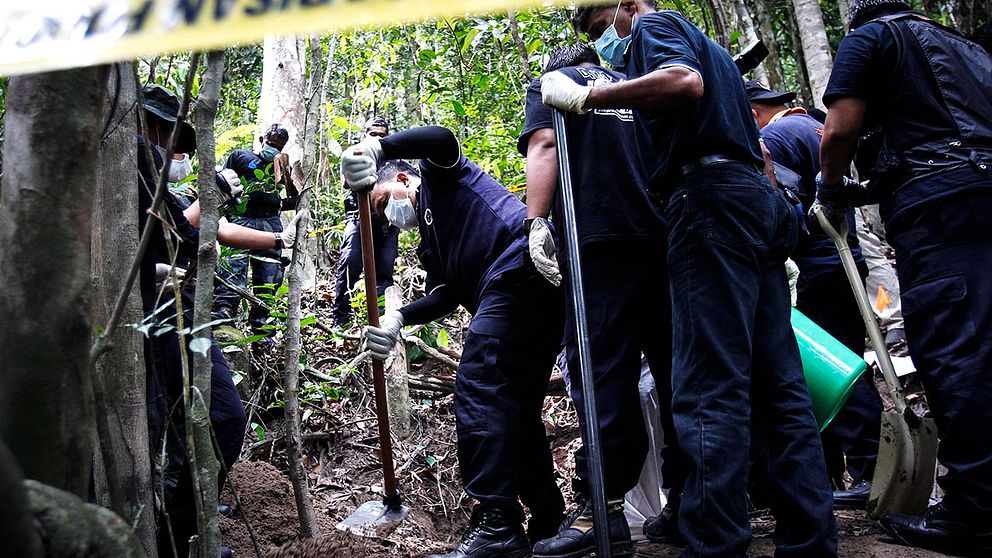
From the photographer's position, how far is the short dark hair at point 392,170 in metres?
4.52

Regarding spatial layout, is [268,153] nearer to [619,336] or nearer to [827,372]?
[619,336]

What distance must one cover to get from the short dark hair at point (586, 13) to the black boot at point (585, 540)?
1.89 meters

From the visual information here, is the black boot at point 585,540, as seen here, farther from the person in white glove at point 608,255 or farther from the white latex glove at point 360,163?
the white latex glove at point 360,163

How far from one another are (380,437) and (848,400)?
2.26m

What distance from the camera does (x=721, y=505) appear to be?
2.65 metres

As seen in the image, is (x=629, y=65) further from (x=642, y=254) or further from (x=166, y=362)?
(x=166, y=362)

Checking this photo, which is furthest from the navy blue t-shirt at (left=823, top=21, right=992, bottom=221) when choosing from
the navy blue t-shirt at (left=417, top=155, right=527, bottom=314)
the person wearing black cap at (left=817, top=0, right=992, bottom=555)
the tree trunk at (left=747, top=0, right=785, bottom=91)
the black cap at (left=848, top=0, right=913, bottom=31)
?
the tree trunk at (left=747, top=0, right=785, bottom=91)

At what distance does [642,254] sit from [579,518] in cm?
106

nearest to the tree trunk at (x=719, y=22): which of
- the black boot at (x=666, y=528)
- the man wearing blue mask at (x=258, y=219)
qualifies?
the man wearing blue mask at (x=258, y=219)

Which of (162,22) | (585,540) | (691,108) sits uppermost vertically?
(691,108)

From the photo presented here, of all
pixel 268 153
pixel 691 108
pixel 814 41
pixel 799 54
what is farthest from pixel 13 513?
pixel 799 54

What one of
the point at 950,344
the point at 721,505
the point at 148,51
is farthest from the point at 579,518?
the point at 148,51

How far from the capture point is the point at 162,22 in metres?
1.42

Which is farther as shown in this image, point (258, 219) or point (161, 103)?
point (258, 219)
